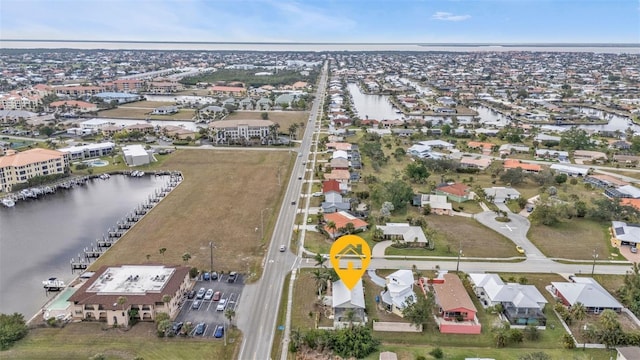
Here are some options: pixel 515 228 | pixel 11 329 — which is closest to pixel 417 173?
pixel 515 228

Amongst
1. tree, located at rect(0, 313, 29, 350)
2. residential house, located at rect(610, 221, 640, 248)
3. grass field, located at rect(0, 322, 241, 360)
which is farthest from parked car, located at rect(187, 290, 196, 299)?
residential house, located at rect(610, 221, 640, 248)

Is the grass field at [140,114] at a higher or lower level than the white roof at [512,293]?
higher

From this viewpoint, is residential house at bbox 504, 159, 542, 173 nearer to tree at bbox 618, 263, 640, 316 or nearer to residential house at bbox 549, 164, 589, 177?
residential house at bbox 549, 164, 589, 177

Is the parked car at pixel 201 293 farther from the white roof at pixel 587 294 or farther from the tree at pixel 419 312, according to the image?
the white roof at pixel 587 294

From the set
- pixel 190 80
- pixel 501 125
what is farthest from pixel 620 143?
pixel 190 80

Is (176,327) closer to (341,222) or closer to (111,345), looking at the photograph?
(111,345)

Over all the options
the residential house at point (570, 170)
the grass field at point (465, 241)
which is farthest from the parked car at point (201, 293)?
the residential house at point (570, 170)

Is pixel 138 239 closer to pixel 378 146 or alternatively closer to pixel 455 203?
pixel 455 203
